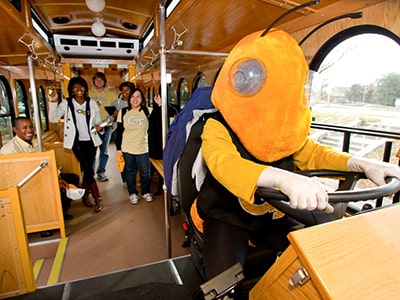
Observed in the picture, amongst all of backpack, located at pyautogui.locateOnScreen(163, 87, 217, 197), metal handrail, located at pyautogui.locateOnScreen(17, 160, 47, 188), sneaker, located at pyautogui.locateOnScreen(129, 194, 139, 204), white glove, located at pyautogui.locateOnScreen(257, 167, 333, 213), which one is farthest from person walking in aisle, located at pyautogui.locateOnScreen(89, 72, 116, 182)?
white glove, located at pyautogui.locateOnScreen(257, 167, 333, 213)

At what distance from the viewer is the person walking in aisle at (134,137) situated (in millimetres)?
3293

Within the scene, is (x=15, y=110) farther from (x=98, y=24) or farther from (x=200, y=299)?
(x=200, y=299)

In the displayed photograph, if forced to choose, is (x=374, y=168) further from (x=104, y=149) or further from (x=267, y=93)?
(x=104, y=149)

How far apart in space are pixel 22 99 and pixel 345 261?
6045 millimetres

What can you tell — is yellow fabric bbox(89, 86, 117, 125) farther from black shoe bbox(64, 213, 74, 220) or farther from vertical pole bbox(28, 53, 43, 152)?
vertical pole bbox(28, 53, 43, 152)

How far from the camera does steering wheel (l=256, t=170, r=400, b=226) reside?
0.74 m

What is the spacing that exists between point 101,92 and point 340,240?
4685mm

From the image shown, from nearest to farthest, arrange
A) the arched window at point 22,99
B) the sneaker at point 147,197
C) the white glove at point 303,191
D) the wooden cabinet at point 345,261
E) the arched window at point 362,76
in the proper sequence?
the wooden cabinet at point 345,261 → the white glove at point 303,191 → the arched window at point 362,76 → the sneaker at point 147,197 → the arched window at point 22,99

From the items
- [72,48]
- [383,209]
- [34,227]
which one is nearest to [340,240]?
[383,209]

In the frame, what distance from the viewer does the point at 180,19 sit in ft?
7.68

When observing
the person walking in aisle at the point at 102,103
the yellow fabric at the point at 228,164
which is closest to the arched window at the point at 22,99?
the person walking in aisle at the point at 102,103

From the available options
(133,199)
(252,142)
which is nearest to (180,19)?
(252,142)

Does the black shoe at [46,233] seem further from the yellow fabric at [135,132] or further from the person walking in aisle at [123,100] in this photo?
the person walking in aisle at [123,100]

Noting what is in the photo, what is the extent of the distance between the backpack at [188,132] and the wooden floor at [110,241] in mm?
1204
